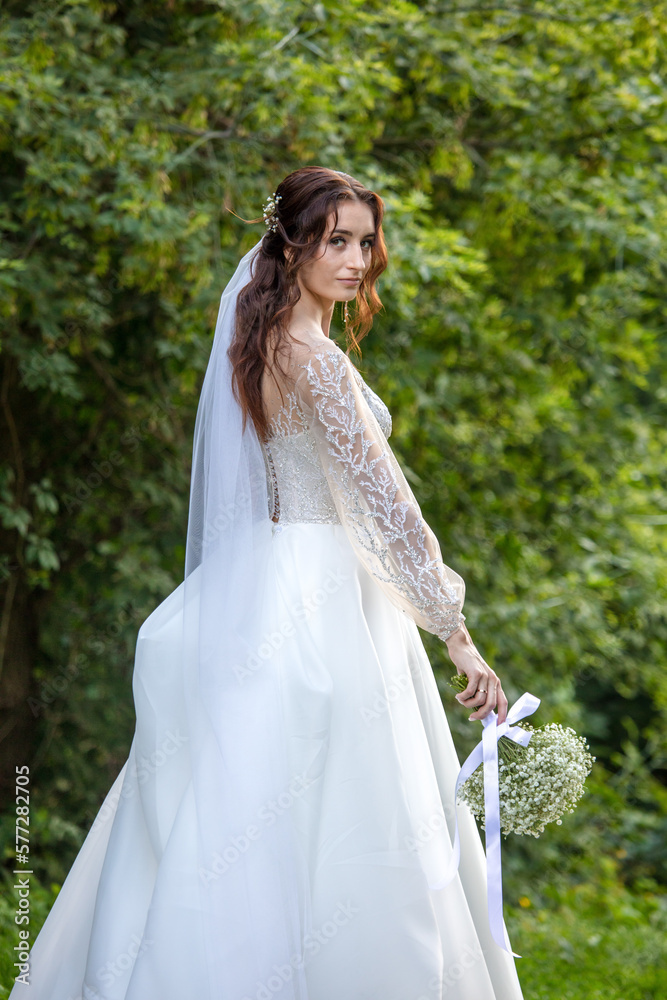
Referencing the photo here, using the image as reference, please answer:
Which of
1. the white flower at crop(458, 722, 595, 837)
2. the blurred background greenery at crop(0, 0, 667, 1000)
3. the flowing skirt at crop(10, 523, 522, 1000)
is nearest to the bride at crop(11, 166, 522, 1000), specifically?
the flowing skirt at crop(10, 523, 522, 1000)

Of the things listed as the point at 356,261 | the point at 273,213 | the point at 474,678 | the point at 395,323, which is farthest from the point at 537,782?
the point at 395,323

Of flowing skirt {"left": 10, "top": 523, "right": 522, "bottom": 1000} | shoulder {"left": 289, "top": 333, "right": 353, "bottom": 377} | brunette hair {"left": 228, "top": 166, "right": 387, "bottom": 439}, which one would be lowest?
flowing skirt {"left": 10, "top": 523, "right": 522, "bottom": 1000}

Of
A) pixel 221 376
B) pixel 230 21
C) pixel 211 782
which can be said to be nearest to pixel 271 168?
pixel 230 21

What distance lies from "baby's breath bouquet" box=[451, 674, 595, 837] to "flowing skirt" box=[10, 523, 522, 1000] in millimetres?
157

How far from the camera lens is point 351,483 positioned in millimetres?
2129

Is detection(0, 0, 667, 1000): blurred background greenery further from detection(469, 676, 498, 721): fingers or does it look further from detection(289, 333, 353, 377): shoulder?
detection(469, 676, 498, 721): fingers

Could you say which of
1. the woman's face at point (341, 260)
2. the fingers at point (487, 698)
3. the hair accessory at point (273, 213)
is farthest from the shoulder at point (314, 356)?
the fingers at point (487, 698)

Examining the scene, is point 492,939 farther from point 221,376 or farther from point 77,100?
point 77,100

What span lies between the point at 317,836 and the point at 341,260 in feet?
4.23

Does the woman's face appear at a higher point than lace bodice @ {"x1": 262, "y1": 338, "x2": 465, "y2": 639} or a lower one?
higher

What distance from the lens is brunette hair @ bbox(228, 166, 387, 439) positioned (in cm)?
219

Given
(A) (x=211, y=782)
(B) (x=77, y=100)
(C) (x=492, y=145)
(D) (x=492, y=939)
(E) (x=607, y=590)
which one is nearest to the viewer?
(A) (x=211, y=782)

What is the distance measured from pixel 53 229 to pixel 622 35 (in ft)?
8.39

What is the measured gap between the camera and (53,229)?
3279 millimetres
